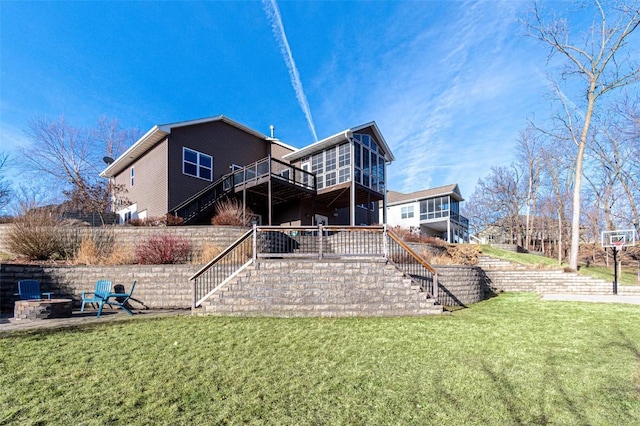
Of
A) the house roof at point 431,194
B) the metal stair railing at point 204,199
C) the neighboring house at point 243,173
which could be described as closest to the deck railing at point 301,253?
the neighboring house at point 243,173

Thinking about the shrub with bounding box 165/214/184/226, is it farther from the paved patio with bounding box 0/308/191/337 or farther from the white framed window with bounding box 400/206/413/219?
the white framed window with bounding box 400/206/413/219

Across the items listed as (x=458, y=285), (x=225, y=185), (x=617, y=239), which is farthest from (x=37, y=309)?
(x=617, y=239)

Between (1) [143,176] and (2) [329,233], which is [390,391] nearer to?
(2) [329,233]

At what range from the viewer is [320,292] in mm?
7793

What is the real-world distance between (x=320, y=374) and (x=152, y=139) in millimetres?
16901

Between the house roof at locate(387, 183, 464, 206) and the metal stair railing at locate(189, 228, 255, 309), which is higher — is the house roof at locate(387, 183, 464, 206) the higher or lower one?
the higher one

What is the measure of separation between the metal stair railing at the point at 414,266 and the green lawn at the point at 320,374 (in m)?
1.94

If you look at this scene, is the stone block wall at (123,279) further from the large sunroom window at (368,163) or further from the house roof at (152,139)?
the large sunroom window at (368,163)

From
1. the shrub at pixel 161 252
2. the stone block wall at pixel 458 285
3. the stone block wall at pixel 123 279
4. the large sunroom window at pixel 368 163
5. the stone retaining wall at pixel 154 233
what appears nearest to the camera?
the stone block wall at pixel 123 279

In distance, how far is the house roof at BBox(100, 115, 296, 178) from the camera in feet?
52.4

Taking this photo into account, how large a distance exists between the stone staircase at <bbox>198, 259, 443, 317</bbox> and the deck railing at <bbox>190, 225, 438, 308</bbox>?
1.03 ft

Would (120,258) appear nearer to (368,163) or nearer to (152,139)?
(152,139)

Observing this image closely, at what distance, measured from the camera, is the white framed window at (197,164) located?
665 inches

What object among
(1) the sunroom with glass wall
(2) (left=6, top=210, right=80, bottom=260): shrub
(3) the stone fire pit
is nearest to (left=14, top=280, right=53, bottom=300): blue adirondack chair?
(3) the stone fire pit
